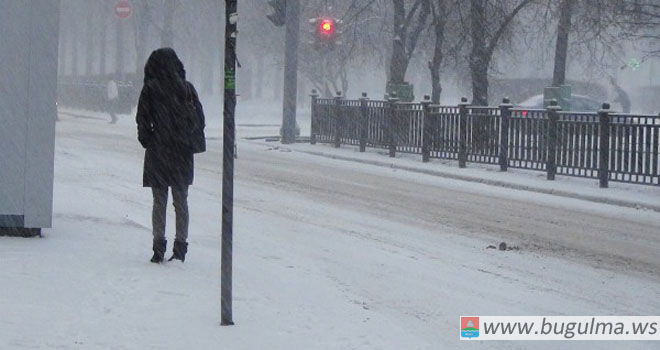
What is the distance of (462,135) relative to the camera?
22938 millimetres

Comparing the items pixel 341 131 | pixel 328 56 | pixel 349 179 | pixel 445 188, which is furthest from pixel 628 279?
pixel 328 56

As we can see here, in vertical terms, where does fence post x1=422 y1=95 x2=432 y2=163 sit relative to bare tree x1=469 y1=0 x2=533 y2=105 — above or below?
below

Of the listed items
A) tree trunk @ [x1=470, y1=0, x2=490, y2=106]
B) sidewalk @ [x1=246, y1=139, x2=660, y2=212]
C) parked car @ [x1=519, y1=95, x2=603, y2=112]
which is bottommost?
sidewalk @ [x1=246, y1=139, x2=660, y2=212]

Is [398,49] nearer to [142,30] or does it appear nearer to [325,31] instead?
[325,31]

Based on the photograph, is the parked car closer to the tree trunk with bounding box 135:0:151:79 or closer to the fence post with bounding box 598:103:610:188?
the fence post with bounding box 598:103:610:188

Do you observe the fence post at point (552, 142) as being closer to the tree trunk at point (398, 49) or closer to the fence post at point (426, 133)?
the fence post at point (426, 133)

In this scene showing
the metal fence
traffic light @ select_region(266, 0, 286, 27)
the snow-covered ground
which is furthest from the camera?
traffic light @ select_region(266, 0, 286, 27)

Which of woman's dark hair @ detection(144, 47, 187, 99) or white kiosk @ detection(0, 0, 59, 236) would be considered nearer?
woman's dark hair @ detection(144, 47, 187, 99)

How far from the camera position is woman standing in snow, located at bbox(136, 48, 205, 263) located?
8.99 m

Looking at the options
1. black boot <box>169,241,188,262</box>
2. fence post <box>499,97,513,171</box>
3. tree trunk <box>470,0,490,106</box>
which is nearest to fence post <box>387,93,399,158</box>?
tree trunk <box>470,0,490,106</box>

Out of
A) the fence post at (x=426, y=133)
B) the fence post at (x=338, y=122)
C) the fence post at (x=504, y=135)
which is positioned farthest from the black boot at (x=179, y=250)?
the fence post at (x=338, y=122)

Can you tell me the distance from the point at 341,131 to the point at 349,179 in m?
9.76

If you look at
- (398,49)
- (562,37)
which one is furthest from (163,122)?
(398,49)

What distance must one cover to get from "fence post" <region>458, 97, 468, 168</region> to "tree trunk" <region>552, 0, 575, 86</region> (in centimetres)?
425
